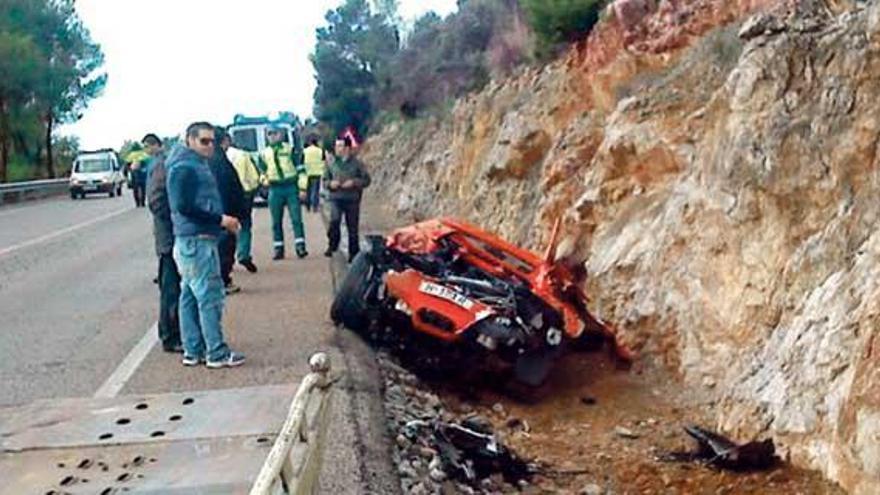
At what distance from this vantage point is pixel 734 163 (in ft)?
34.1

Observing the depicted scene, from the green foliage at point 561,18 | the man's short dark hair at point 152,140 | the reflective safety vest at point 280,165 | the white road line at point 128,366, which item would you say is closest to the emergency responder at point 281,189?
the reflective safety vest at point 280,165

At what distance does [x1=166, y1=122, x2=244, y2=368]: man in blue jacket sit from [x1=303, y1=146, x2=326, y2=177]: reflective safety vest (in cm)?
1197

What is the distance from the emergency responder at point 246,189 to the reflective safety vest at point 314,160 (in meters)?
5.37

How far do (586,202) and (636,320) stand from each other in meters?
2.69

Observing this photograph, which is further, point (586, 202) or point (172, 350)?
point (586, 202)

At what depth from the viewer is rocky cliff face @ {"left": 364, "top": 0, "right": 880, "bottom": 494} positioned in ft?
25.1

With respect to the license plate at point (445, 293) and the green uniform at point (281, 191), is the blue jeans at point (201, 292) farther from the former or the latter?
the green uniform at point (281, 191)

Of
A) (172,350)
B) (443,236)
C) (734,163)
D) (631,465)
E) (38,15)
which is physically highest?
(38,15)

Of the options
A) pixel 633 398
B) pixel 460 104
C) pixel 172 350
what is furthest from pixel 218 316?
pixel 460 104

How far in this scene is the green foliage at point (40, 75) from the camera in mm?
51000

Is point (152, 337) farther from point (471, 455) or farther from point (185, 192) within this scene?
point (471, 455)

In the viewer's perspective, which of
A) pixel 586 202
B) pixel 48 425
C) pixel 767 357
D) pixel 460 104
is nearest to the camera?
pixel 48 425

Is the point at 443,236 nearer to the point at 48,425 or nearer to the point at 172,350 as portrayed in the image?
the point at 172,350

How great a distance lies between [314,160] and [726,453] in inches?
566
